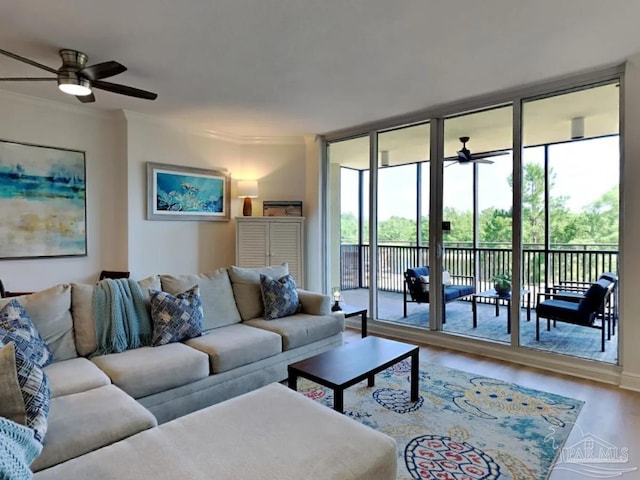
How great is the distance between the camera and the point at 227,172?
518cm

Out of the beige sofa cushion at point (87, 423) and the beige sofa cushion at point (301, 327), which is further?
the beige sofa cushion at point (301, 327)

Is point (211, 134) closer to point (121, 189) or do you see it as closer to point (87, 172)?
point (121, 189)

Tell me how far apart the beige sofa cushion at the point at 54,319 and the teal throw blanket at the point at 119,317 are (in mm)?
151

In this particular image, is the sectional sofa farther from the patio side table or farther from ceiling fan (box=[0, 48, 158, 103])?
the patio side table

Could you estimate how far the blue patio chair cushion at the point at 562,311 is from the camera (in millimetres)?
3555

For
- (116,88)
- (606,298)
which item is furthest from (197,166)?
(606,298)

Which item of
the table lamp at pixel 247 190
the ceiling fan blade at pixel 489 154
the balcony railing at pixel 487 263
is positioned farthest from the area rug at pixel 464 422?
the table lamp at pixel 247 190

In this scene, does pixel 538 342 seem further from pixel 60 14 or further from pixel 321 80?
pixel 60 14

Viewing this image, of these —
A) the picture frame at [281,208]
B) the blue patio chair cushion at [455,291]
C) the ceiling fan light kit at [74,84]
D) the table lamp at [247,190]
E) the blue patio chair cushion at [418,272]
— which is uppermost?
the ceiling fan light kit at [74,84]

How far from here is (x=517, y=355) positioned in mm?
3588

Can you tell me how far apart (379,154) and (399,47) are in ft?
7.12

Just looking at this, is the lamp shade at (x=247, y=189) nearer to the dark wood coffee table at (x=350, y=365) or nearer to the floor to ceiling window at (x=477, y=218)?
the floor to ceiling window at (x=477, y=218)

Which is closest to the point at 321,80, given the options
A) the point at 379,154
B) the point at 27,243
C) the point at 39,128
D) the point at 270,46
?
the point at 270,46

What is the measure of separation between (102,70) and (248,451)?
2.53 m
